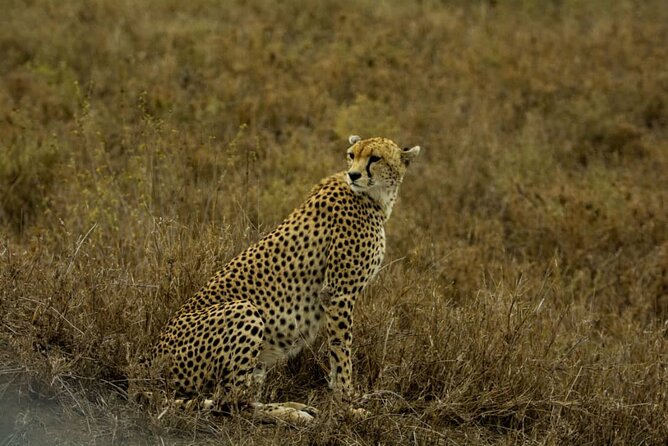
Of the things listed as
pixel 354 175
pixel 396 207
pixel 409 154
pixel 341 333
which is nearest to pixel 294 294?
pixel 341 333

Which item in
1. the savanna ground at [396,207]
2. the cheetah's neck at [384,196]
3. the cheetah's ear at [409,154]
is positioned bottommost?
the savanna ground at [396,207]

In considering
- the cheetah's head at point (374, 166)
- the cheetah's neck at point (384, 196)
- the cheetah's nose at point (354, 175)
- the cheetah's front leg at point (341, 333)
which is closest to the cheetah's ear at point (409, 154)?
the cheetah's head at point (374, 166)

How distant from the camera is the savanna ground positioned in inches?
163

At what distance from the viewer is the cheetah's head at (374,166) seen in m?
4.18

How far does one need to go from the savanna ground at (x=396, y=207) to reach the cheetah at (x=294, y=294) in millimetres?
159

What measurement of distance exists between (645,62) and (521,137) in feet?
8.01

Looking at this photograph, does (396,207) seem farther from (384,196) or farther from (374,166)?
(374,166)

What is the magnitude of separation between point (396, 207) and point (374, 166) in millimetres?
3400

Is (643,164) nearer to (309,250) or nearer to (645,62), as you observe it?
(645,62)

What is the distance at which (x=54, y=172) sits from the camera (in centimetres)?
728

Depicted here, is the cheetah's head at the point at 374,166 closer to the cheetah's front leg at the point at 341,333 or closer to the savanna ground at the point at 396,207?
the cheetah's front leg at the point at 341,333

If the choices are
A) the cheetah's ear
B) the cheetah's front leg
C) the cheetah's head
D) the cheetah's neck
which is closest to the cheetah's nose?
the cheetah's head

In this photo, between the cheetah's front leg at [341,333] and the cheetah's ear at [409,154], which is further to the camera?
the cheetah's ear at [409,154]

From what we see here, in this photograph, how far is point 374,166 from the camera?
4215 mm
